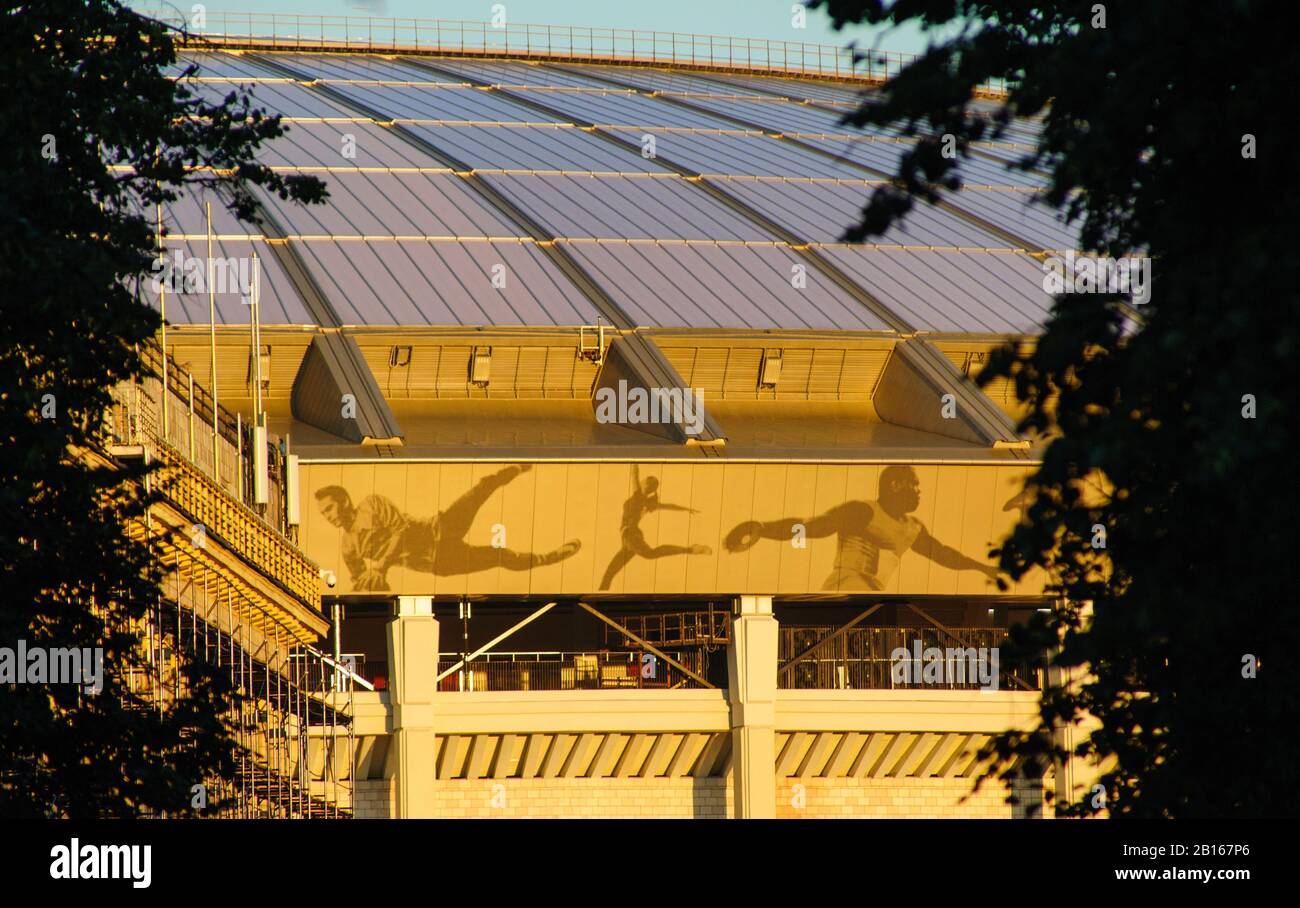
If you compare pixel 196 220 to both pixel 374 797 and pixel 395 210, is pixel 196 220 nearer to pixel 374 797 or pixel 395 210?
pixel 395 210

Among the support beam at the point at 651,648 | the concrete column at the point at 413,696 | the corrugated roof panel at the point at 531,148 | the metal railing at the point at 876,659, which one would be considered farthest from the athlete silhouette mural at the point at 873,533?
the corrugated roof panel at the point at 531,148

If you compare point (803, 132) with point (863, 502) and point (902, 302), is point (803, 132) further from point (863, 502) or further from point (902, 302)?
point (863, 502)

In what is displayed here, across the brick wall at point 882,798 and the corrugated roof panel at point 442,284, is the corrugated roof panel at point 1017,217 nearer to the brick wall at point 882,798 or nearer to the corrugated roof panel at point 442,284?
the corrugated roof panel at point 442,284

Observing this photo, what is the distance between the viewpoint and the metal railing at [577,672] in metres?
40.4

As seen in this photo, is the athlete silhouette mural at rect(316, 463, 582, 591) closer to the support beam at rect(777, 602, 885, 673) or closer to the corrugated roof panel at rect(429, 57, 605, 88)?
the support beam at rect(777, 602, 885, 673)

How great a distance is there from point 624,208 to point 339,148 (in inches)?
303

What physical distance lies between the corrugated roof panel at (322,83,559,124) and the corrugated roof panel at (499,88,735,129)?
1.32 meters

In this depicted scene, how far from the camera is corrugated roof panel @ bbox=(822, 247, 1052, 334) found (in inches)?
1725

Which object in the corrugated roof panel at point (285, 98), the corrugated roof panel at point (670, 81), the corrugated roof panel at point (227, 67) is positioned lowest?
the corrugated roof panel at point (285, 98)

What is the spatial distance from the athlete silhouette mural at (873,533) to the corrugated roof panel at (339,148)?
16445 mm

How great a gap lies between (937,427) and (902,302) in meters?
4.95

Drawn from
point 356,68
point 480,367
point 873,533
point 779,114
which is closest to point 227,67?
point 356,68

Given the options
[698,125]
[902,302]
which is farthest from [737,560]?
[698,125]

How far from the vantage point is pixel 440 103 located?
187 feet
